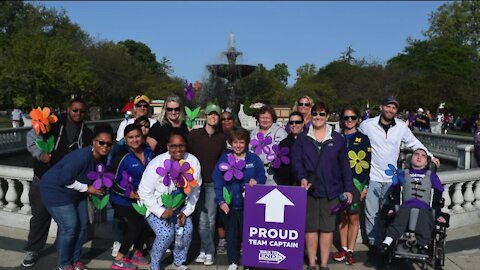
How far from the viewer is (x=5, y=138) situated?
51.3 ft

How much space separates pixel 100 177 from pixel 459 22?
65.5m

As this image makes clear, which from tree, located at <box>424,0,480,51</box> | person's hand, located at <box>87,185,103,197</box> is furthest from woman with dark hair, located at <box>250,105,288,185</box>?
tree, located at <box>424,0,480,51</box>

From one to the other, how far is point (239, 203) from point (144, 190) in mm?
1094

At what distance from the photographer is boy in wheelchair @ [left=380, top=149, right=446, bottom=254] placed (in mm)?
4828

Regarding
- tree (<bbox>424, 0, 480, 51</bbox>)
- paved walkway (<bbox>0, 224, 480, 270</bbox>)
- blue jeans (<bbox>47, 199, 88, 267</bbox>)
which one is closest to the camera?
blue jeans (<bbox>47, 199, 88, 267</bbox>)

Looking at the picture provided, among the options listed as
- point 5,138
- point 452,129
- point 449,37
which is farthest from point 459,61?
point 5,138

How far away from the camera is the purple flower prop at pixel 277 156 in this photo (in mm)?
5220

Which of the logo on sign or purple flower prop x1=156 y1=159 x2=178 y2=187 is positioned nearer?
purple flower prop x1=156 y1=159 x2=178 y2=187

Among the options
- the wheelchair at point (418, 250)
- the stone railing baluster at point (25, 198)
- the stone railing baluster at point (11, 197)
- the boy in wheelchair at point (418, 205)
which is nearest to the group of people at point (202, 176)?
the boy in wheelchair at point (418, 205)

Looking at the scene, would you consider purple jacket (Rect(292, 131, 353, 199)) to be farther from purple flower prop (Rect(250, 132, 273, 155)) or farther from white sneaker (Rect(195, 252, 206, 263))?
white sneaker (Rect(195, 252, 206, 263))

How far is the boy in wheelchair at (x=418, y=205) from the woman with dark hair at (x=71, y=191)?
3.31 meters

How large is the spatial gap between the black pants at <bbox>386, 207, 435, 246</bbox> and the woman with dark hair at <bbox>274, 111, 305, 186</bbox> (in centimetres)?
123

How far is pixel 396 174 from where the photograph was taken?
17.0ft

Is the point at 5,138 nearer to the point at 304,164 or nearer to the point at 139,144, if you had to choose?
the point at 139,144
